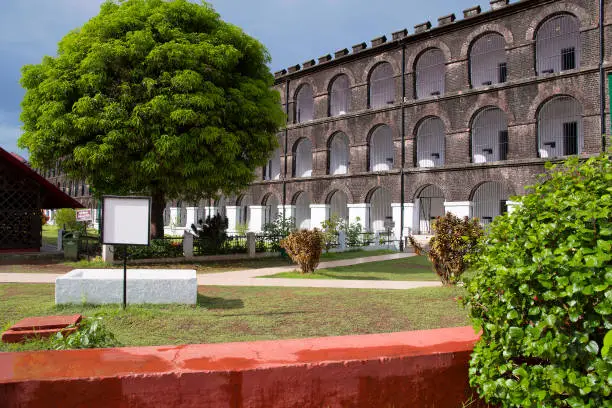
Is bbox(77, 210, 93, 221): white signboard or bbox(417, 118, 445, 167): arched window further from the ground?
bbox(417, 118, 445, 167): arched window

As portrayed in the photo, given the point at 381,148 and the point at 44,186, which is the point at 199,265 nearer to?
the point at 44,186

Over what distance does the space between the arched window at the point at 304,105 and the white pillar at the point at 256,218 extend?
6.52 m

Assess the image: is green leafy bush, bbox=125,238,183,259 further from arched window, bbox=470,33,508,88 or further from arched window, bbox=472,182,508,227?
arched window, bbox=470,33,508,88

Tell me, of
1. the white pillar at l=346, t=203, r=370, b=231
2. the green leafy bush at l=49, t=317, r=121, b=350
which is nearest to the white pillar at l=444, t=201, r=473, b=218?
the white pillar at l=346, t=203, r=370, b=231

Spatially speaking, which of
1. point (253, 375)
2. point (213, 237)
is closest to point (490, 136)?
point (213, 237)

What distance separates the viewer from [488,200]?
24406mm

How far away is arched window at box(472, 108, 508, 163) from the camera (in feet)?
78.8

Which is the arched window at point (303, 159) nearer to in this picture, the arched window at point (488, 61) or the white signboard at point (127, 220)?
the arched window at point (488, 61)

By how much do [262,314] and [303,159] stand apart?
83.5 feet

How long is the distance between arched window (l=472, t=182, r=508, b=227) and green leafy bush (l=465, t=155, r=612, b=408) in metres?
22.2

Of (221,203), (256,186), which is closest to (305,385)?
(256,186)

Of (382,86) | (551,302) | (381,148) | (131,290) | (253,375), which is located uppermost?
(382,86)

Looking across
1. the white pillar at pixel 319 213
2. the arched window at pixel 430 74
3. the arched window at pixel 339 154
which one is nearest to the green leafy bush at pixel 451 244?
the arched window at pixel 430 74

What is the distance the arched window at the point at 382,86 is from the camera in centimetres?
2726
